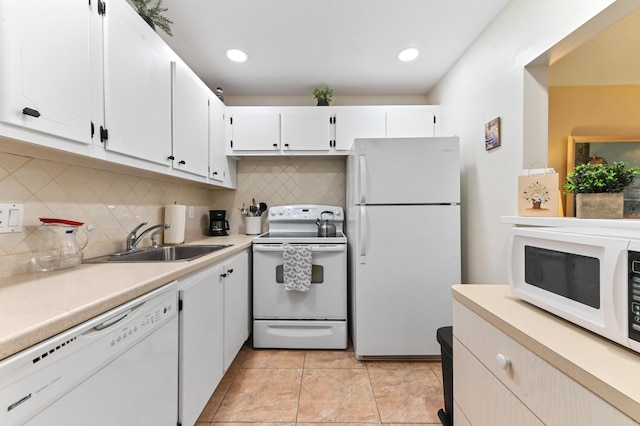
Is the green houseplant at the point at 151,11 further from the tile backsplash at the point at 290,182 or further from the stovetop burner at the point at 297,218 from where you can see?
the stovetop burner at the point at 297,218

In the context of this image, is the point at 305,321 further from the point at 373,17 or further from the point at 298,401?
the point at 373,17

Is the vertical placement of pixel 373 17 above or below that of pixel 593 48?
above

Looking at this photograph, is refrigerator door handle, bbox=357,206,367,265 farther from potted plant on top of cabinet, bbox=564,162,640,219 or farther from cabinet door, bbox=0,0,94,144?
cabinet door, bbox=0,0,94,144

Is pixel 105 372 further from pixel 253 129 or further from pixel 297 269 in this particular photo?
pixel 253 129

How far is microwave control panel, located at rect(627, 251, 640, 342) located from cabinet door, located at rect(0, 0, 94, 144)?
1.66 metres

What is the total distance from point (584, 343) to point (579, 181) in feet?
2.21

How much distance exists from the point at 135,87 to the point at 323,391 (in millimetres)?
2082

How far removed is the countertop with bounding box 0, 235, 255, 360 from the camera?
58 cm

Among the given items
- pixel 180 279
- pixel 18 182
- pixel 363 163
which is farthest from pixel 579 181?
pixel 18 182

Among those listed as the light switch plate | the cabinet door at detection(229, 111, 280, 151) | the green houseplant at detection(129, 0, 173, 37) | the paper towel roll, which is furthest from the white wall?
the light switch plate

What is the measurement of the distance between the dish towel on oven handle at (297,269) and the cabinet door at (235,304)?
33cm

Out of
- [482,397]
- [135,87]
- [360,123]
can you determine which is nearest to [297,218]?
[360,123]

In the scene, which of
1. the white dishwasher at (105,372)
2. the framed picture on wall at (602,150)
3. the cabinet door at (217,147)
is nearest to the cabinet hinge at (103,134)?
the white dishwasher at (105,372)

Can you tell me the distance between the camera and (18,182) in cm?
108
